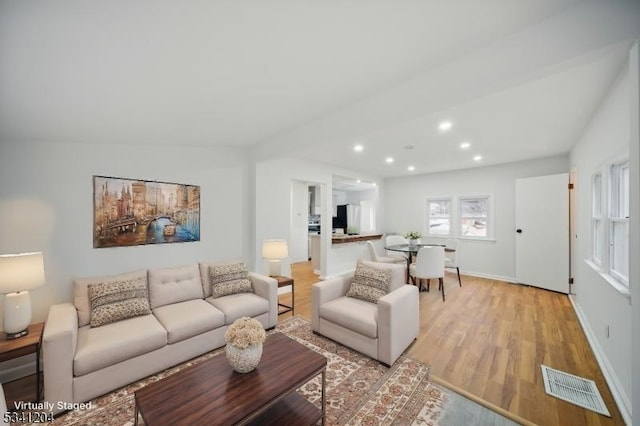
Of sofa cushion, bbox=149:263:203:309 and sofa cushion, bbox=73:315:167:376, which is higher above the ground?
sofa cushion, bbox=149:263:203:309

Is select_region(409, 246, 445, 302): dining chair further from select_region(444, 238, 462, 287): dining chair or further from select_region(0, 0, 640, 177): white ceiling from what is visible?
select_region(0, 0, 640, 177): white ceiling

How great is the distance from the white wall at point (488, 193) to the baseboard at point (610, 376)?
235cm

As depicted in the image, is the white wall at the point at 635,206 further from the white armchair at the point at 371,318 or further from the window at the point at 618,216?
the white armchair at the point at 371,318

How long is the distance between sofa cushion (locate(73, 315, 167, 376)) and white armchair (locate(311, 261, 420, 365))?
1549mm

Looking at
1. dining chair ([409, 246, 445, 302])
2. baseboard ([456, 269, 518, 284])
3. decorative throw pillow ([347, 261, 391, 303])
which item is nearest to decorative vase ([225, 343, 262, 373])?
decorative throw pillow ([347, 261, 391, 303])

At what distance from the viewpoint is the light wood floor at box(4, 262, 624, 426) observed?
190cm

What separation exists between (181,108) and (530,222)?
593 centimetres

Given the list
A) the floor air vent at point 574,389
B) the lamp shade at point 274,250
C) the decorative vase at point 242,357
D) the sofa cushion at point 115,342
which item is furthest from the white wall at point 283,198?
the floor air vent at point 574,389

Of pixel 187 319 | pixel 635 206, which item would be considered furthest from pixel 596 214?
pixel 187 319

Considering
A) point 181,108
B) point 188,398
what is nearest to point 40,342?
point 188,398

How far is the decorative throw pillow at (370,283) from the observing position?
2.77m

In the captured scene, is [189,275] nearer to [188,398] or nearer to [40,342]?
[40,342]

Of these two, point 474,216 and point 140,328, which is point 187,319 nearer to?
point 140,328

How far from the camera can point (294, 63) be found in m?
1.73
